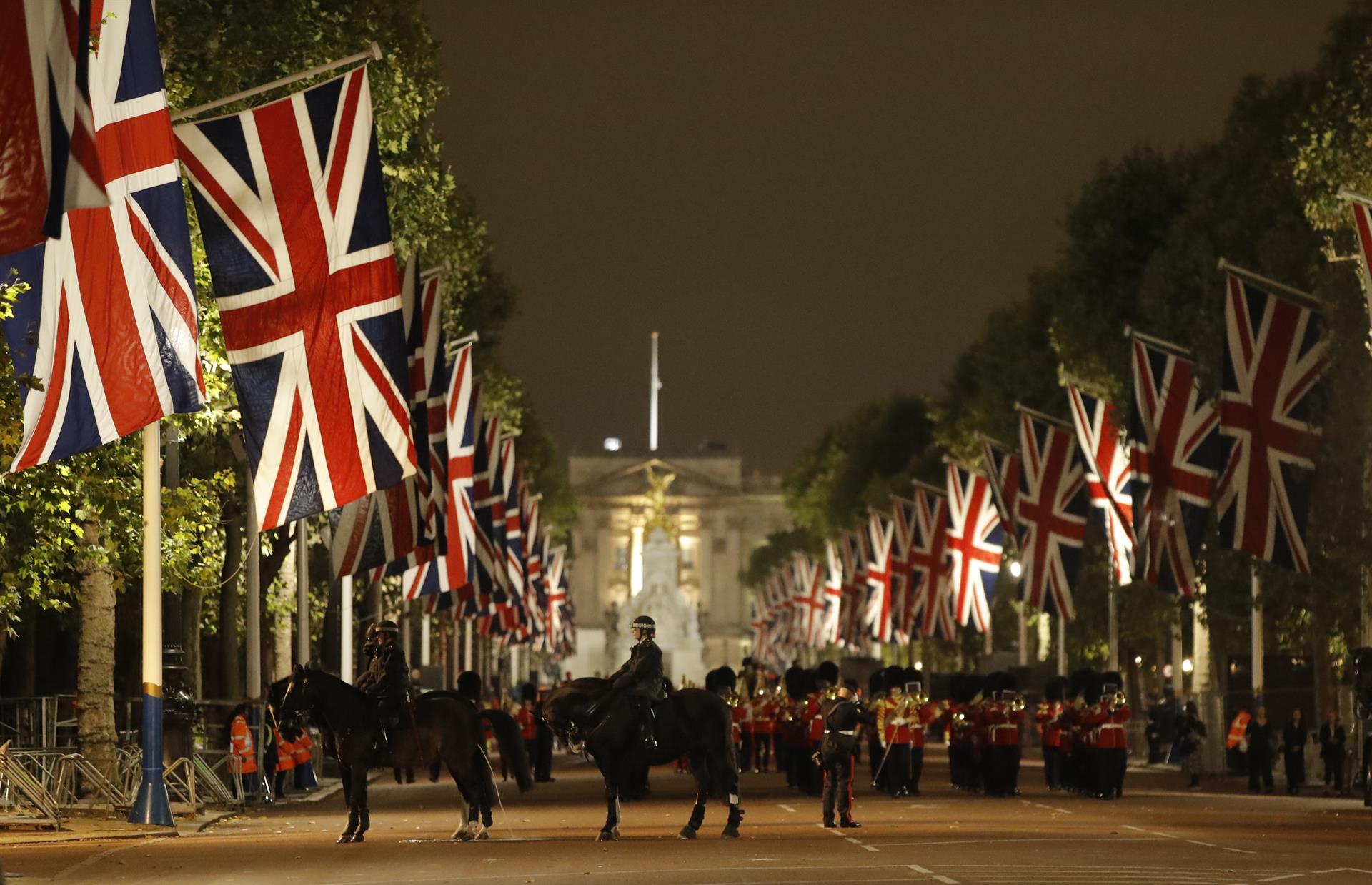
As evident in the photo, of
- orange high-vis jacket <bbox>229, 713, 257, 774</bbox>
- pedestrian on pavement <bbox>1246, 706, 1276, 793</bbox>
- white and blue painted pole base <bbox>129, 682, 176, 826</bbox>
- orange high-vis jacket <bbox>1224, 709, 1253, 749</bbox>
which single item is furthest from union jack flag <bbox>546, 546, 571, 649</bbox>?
white and blue painted pole base <bbox>129, 682, 176, 826</bbox>

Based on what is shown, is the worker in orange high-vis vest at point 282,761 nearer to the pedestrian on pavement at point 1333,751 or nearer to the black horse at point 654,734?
the black horse at point 654,734

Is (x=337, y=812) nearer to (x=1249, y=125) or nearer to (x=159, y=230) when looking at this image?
(x=159, y=230)

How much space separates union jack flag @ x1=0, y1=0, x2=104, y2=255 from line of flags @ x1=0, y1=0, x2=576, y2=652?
0.6 inches

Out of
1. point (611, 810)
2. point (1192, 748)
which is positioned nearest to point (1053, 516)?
point (1192, 748)

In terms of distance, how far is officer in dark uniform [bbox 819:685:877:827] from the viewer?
2805cm

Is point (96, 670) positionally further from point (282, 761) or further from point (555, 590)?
point (555, 590)

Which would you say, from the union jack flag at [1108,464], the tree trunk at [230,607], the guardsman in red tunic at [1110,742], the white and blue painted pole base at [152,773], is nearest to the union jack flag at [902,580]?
the union jack flag at [1108,464]

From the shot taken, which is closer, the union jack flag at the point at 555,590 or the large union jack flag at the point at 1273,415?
the large union jack flag at the point at 1273,415

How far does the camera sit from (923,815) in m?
31.2

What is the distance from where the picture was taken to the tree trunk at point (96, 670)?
31703 mm

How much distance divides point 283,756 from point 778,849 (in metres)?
15.3

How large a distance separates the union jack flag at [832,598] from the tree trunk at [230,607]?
175 feet

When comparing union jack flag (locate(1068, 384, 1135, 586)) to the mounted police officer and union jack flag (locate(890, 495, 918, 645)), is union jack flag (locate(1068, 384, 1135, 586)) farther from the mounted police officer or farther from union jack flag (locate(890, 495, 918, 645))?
the mounted police officer

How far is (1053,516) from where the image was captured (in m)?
48.2
